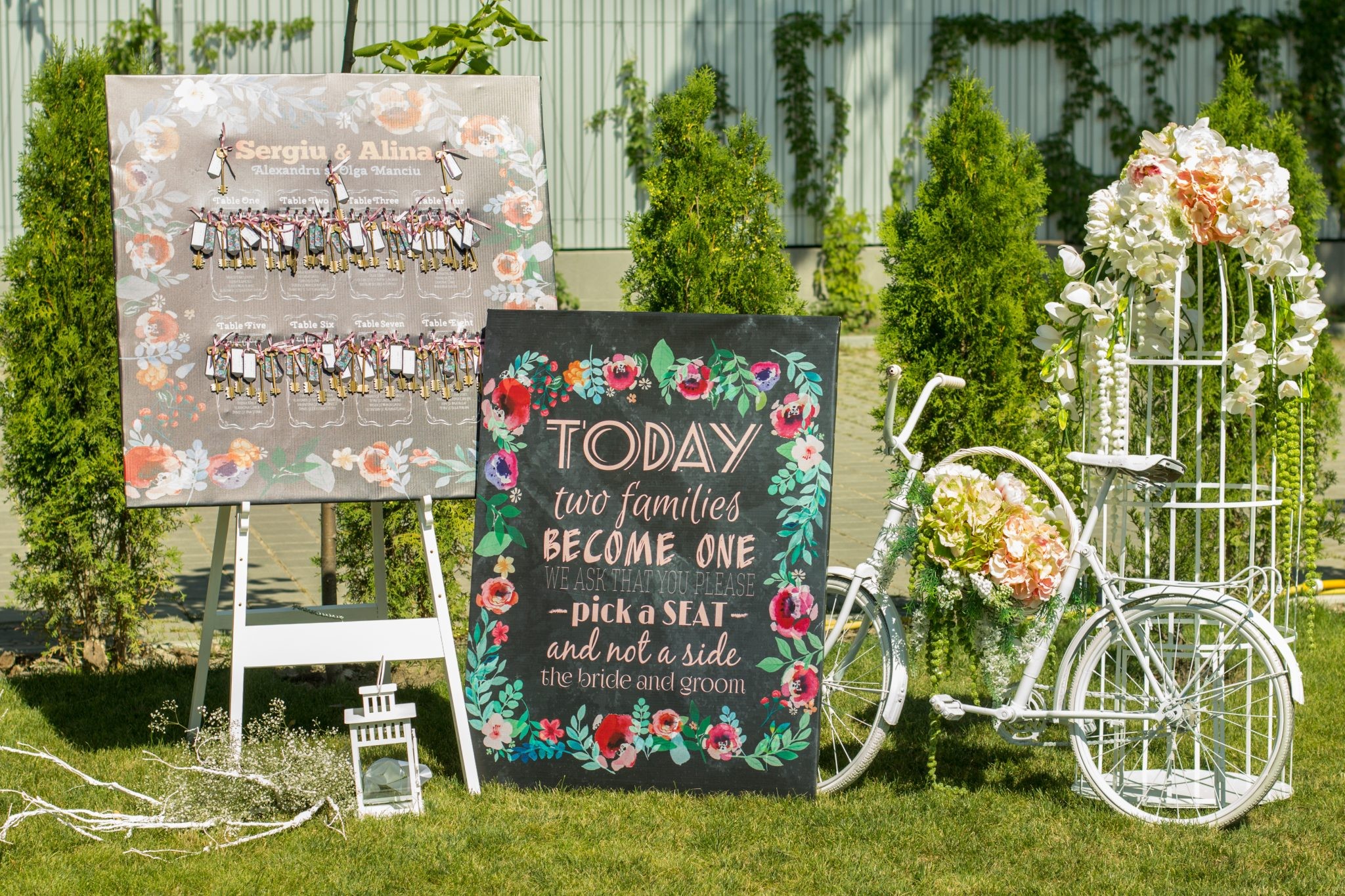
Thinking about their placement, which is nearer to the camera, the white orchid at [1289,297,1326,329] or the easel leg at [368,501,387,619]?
the white orchid at [1289,297,1326,329]

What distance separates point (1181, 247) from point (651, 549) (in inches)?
65.3

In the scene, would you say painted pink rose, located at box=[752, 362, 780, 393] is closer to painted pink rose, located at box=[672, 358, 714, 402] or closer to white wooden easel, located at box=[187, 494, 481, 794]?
painted pink rose, located at box=[672, 358, 714, 402]

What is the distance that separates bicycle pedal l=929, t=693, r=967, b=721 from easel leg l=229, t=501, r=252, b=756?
6.18 ft

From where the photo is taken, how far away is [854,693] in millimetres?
4176

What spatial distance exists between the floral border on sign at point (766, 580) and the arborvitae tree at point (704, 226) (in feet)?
3.45

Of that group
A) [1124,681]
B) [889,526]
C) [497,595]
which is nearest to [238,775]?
[497,595]

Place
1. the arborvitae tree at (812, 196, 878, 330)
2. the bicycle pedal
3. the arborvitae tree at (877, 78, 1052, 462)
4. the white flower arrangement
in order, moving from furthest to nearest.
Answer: the arborvitae tree at (812, 196, 878, 330) → the arborvitae tree at (877, 78, 1052, 462) → the bicycle pedal → the white flower arrangement

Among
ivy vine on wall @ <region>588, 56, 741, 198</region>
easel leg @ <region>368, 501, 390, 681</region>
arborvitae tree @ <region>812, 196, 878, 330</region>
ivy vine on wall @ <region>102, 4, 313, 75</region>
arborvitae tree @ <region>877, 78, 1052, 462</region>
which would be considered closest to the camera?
easel leg @ <region>368, 501, 390, 681</region>

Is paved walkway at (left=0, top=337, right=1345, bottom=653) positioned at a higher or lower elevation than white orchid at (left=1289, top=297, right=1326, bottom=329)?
lower

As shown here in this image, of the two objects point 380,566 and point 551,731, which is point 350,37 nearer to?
point 380,566

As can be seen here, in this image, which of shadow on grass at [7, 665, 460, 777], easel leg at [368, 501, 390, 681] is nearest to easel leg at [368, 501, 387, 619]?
easel leg at [368, 501, 390, 681]

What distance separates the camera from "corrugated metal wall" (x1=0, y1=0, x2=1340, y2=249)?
42.4 ft

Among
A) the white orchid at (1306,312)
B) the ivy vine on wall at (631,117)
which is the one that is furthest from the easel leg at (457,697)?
the ivy vine on wall at (631,117)

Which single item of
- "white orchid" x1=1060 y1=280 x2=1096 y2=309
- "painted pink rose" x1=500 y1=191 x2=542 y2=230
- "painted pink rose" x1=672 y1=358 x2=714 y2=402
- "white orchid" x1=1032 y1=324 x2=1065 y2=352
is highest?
"painted pink rose" x1=500 y1=191 x2=542 y2=230
